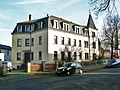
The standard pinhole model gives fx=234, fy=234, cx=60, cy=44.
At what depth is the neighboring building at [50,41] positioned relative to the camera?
48844 mm

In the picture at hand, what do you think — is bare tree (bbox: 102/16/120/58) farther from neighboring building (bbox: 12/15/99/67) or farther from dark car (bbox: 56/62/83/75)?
dark car (bbox: 56/62/83/75)

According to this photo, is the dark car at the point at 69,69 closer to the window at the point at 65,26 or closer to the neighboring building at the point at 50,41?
the neighboring building at the point at 50,41

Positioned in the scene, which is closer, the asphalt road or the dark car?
the asphalt road

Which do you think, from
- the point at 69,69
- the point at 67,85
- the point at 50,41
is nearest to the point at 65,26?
the point at 50,41

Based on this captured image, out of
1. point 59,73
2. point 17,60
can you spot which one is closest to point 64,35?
point 17,60

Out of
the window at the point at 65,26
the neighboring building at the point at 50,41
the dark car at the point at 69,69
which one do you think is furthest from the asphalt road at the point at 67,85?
the window at the point at 65,26

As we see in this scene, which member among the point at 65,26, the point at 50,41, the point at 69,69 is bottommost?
the point at 69,69

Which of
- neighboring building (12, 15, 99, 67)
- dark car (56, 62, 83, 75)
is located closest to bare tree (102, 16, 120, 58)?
neighboring building (12, 15, 99, 67)

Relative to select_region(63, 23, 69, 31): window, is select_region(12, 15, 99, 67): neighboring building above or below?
below

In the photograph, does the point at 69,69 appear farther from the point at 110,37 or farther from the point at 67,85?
→ the point at 110,37

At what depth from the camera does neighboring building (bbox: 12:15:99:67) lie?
48.8m

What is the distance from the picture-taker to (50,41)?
48.4 metres

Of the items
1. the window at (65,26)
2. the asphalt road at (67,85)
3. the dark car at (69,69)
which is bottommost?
the asphalt road at (67,85)

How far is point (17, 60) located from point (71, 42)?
44.1 feet
